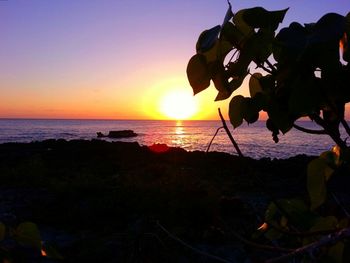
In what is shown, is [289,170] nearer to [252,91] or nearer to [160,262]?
[160,262]

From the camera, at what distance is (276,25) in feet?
1.87

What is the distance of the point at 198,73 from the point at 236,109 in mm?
163

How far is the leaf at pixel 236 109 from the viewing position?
2.50ft

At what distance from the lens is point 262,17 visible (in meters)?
0.57

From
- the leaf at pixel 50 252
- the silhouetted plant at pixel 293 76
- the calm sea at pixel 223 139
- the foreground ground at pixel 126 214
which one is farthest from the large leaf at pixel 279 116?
the calm sea at pixel 223 139

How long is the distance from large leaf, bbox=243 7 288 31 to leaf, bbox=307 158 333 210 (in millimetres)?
198

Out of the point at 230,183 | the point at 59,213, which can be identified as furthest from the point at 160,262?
the point at 230,183

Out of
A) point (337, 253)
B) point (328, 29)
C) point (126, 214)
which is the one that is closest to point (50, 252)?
point (337, 253)

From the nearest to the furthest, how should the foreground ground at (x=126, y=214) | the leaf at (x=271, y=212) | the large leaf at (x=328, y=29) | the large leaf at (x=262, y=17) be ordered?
the large leaf at (x=328, y=29) → the large leaf at (x=262, y=17) → the leaf at (x=271, y=212) → the foreground ground at (x=126, y=214)

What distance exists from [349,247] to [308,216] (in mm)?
113

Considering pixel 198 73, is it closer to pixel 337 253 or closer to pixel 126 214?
pixel 337 253

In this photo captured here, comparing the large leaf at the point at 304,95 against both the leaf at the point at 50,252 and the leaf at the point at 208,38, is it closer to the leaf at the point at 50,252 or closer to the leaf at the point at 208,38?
the leaf at the point at 208,38

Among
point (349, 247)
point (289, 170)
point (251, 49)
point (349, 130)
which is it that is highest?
point (251, 49)

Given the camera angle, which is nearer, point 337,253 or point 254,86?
point 337,253
